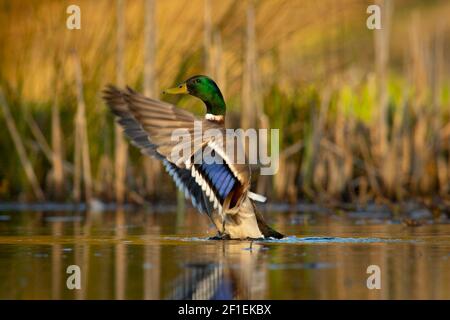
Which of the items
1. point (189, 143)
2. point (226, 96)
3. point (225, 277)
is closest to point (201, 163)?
point (189, 143)

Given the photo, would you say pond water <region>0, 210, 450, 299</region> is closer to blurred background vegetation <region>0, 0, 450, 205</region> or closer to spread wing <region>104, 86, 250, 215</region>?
spread wing <region>104, 86, 250, 215</region>

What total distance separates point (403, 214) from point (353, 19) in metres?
3.38

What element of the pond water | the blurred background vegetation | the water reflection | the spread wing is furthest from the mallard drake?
the blurred background vegetation

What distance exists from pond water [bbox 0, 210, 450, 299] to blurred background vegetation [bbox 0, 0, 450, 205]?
6.56 feet

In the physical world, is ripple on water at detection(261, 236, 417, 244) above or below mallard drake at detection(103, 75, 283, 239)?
below

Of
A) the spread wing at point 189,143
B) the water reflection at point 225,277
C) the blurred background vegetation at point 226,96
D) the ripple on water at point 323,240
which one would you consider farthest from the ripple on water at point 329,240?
the blurred background vegetation at point 226,96

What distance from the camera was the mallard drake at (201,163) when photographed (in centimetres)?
799

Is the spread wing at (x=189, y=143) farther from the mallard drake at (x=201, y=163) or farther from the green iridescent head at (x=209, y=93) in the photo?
the green iridescent head at (x=209, y=93)

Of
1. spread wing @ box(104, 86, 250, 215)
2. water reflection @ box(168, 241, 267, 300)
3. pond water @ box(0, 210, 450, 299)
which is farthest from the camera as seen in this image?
spread wing @ box(104, 86, 250, 215)

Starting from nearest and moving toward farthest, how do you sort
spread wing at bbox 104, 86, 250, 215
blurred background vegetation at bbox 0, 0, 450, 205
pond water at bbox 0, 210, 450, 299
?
1. pond water at bbox 0, 210, 450, 299
2. spread wing at bbox 104, 86, 250, 215
3. blurred background vegetation at bbox 0, 0, 450, 205

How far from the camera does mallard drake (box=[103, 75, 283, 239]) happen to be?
799cm

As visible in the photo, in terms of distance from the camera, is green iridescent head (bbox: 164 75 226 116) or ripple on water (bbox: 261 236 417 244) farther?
green iridescent head (bbox: 164 75 226 116)

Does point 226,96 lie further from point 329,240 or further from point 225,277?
point 225,277
